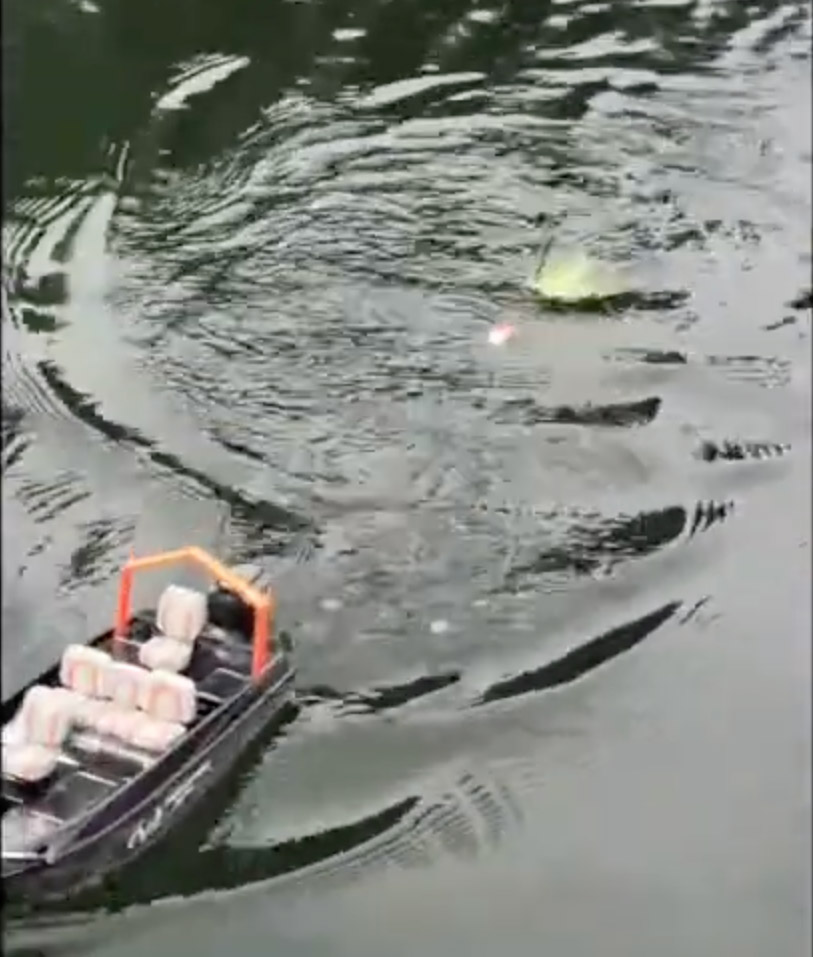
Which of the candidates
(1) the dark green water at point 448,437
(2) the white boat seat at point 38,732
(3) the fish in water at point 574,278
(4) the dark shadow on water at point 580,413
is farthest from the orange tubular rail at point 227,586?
(3) the fish in water at point 574,278

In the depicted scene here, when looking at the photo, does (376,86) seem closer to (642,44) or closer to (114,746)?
(642,44)

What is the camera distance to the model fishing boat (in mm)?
2506

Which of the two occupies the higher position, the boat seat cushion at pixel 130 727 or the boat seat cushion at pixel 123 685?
the boat seat cushion at pixel 123 685

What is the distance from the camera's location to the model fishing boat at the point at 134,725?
8.22ft

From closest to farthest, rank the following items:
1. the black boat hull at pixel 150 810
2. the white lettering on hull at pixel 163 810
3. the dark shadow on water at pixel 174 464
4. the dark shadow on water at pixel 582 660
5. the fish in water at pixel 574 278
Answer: the black boat hull at pixel 150 810, the white lettering on hull at pixel 163 810, the dark shadow on water at pixel 582 660, the dark shadow on water at pixel 174 464, the fish in water at pixel 574 278

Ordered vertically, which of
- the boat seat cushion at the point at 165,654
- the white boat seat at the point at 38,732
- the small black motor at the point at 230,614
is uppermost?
the white boat seat at the point at 38,732

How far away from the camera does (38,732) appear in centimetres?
257

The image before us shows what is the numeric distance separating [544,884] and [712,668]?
68cm

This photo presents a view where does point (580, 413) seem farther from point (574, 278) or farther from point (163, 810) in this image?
point (163, 810)

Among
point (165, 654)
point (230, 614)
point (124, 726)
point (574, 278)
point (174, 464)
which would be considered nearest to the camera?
point (124, 726)

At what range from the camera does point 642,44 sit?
5191mm

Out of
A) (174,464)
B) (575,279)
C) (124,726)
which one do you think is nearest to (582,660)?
(124,726)

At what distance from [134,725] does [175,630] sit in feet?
0.98

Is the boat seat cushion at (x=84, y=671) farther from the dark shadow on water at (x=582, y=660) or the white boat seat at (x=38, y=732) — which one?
the dark shadow on water at (x=582, y=660)
